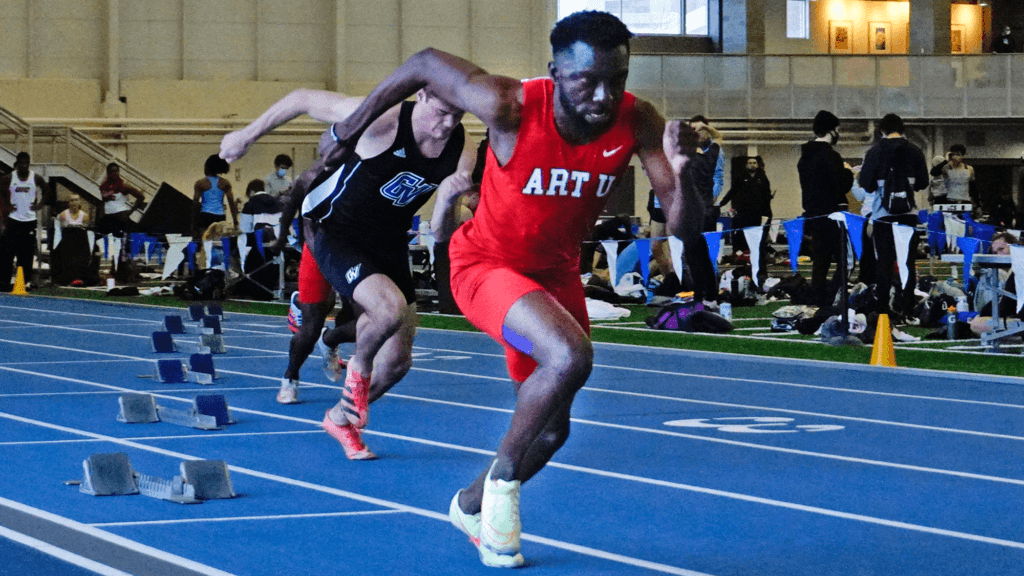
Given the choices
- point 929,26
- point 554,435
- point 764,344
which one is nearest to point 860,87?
point 929,26

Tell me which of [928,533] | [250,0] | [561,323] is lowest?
[928,533]

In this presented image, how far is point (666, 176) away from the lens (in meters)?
4.43

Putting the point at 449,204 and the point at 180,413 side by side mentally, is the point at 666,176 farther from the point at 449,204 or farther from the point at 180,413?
the point at 180,413

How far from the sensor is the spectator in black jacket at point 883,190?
42.5ft

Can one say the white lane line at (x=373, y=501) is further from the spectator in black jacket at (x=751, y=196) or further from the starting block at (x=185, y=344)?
the spectator in black jacket at (x=751, y=196)

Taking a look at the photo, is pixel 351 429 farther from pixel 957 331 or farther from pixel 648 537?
pixel 957 331

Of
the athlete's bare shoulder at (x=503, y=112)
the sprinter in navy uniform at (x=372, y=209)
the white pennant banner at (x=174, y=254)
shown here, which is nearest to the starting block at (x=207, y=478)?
the sprinter in navy uniform at (x=372, y=209)

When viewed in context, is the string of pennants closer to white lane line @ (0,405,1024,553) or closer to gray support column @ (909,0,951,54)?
white lane line @ (0,405,1024,553)

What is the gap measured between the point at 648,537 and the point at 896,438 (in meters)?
2.78

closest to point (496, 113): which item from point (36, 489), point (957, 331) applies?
point (36, 489)

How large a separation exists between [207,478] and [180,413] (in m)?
2.26

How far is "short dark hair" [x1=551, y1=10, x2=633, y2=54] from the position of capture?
14.0 feet

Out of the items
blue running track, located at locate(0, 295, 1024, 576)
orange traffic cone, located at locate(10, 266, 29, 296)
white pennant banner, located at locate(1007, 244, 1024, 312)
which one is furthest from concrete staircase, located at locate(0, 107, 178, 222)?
white pennant banner, located at locate(1007, 244, 1024, 312)

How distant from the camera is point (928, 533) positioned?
4961 millimetres
